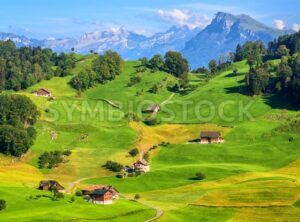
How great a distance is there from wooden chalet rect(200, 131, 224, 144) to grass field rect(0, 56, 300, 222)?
118 inches

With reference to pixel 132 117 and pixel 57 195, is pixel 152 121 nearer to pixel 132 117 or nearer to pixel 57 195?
pixel 132 117

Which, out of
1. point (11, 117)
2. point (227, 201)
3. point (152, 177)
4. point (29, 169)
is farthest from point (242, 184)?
point (11, 117)

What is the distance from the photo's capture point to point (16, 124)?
157 metres

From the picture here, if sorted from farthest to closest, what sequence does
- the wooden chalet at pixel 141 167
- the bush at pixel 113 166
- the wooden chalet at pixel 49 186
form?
the bush at pixel 113 166 → the wooden chalet at pixel 141 167 → the wooden chalet at pixel 49 186

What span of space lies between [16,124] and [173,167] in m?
47.1

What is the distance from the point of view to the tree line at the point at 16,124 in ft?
474

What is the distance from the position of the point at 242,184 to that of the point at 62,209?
45021 mm

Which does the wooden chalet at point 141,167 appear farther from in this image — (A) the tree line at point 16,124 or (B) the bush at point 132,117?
(B) the bush at point 132,117

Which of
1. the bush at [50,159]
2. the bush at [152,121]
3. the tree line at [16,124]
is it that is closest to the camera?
the bush at [50,159]

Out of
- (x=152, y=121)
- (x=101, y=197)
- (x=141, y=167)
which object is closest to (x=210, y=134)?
(x=152, y=121)

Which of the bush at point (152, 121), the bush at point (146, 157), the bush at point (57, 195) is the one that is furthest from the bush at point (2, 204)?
the bush at point (152, 121)

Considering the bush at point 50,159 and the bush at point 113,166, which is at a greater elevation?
the bush at point 50,159

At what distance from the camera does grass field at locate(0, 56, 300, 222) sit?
341 ft

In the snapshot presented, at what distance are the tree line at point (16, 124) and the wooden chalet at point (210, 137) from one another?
51.1m
